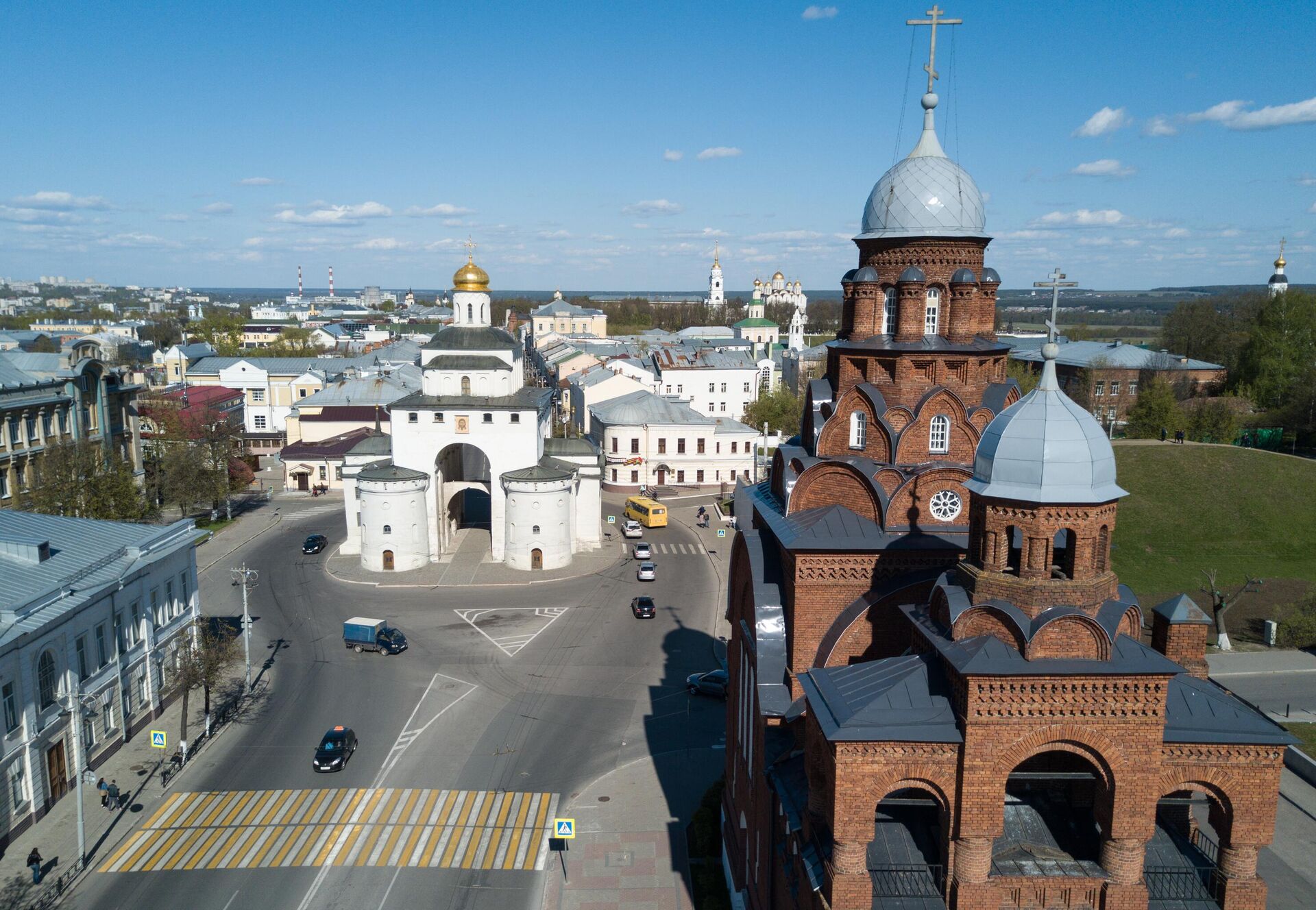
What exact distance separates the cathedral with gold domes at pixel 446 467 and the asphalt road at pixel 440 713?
124 inches

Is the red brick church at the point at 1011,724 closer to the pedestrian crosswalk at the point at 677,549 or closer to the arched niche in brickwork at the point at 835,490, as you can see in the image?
the arched niche in brickwork at the point at 835,490

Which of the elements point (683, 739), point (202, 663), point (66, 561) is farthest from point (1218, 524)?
point (66, 561)

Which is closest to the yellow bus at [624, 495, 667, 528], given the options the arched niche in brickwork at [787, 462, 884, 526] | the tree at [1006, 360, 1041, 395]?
the tree at [1006, 360, 1041, 395]

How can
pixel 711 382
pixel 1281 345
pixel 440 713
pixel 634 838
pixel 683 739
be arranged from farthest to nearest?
pixel 711 382, pixel 1281 345, pixel 440 713, pixel 683 739, pixel 634 838

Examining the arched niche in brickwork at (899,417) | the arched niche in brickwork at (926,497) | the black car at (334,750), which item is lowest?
the black car at (334,750)

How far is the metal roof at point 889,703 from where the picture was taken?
1262cm

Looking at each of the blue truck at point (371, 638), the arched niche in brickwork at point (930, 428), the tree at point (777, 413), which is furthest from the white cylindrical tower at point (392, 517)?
the tree at point (777, 413)

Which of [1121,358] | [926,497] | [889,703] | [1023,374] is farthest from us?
[1121,358]

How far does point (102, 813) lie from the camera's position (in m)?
23.6

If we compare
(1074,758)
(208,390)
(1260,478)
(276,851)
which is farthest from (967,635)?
(208,390)

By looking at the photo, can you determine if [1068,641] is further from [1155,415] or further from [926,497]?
[1155,415]

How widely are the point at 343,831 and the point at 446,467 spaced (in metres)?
28.7

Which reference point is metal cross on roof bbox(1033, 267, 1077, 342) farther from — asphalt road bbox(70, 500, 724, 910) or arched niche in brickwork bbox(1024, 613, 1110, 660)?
asphalt road bbox(70, 500, 724, 910)

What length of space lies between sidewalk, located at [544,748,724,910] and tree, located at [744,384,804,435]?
163ft
